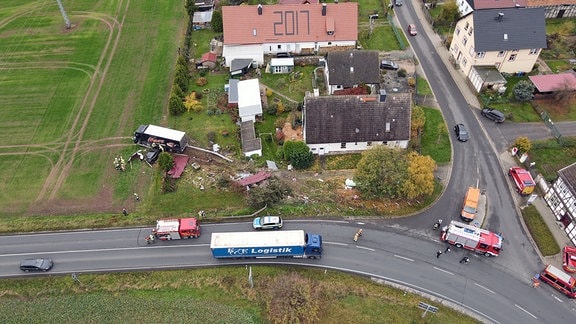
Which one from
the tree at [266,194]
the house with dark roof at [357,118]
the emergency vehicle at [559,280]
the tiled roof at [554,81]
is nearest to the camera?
the emergency vehicle at [559,280]

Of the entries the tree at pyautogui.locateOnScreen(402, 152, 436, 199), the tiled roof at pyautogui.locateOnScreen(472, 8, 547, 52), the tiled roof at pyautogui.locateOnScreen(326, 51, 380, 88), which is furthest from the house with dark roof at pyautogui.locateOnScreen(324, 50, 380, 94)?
the tree at pyautogui.locateOnScreen(402, 152, 436, 199)

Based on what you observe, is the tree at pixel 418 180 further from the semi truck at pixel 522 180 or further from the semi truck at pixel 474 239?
the semi truck at pixel 522 180

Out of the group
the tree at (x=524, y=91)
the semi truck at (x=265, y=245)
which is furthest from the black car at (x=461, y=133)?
the semi truck at (x=265, y=245)

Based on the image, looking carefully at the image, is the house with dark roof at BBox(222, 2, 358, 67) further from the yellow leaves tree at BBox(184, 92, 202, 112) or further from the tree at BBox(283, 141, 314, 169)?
the tree at BBox(283, 141, 314, 169)

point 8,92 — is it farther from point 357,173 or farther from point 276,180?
point 357,173

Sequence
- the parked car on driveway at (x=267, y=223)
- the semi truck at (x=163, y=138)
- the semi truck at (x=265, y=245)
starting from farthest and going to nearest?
the semi truck at (x=163, y=138) → the parked car on driveway at (x=267, y=223) → the semi truck at (x=265, y=245)

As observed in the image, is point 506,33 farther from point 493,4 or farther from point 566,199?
point 566,199
